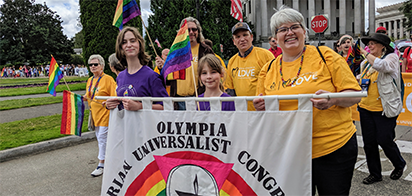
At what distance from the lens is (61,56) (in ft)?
202

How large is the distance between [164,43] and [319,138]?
25555 mm

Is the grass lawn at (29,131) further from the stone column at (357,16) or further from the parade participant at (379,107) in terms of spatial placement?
the stone column at (357,16)

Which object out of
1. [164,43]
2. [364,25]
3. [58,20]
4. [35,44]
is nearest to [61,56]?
[35,44]

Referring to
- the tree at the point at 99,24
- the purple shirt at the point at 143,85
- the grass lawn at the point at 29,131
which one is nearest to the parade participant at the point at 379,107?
the purple shirt at the point at 143,85

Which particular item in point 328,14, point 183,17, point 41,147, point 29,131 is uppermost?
point 328,14

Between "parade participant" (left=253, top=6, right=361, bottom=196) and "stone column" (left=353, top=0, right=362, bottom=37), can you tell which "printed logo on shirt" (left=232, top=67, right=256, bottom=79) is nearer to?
"parade participant" (left=253, top=6, right=361, bottom=196)

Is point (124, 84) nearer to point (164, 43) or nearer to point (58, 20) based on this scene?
point (164, 43)

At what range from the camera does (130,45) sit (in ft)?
9.77

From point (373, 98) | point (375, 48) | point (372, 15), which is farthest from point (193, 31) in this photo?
point (372, 15)

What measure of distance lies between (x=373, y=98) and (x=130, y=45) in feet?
10.8

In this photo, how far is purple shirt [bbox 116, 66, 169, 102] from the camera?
2.84m

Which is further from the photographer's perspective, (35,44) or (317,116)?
(35,44)

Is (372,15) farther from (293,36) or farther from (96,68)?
(293,36)

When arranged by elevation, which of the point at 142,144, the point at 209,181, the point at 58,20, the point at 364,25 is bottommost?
the point at 209,181
